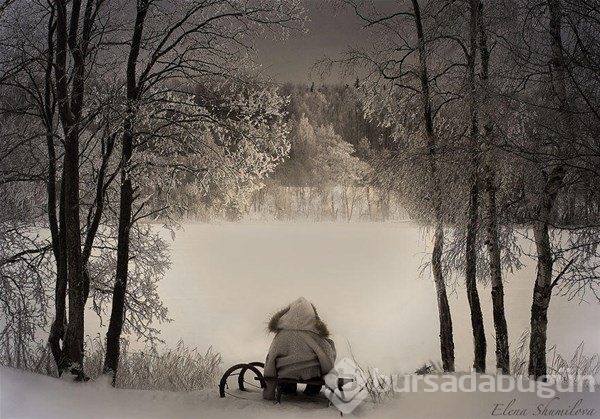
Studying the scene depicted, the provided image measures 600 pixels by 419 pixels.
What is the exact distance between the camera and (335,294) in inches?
196

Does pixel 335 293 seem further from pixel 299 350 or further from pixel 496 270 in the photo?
pixel 299 350

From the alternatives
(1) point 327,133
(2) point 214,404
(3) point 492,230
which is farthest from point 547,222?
(2) point 214,404

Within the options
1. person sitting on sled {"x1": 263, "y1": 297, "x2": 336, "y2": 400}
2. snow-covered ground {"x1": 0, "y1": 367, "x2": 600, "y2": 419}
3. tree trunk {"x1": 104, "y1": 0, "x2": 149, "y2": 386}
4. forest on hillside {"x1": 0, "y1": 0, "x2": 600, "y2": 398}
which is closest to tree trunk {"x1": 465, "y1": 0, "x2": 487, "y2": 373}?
forest on hillside {"x1": 0, "y1": 0, "x2": 600, "y2": 398}

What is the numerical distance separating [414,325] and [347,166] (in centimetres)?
152

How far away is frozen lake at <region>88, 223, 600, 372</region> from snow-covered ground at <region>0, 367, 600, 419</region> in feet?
4.86

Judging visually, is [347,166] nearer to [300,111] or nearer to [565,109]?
[300,111]

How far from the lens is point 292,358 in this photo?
3156 mm

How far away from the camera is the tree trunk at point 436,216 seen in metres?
4.25

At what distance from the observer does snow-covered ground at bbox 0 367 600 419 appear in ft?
9.20

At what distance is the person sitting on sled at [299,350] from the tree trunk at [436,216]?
1571 mm

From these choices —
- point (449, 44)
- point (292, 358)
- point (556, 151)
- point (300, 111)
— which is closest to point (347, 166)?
point (300, 111)

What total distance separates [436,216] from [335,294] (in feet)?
3.95

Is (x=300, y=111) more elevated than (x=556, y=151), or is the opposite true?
(x=300, y=111)

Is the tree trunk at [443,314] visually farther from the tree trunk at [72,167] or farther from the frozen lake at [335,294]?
the tree trunk at [72,167]
